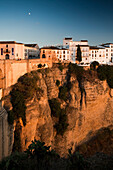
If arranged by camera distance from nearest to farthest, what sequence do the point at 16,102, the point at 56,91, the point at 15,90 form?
the point at 16,102, the point at 15,90, the point at 56,91

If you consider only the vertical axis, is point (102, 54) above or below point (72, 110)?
above

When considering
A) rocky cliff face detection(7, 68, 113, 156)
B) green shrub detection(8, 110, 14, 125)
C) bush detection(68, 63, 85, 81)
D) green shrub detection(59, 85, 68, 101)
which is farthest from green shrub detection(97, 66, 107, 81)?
green shrub detection(8, 110, 14, 125)

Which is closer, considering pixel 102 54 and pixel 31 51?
pixel 31 51

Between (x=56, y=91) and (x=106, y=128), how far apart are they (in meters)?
8.29

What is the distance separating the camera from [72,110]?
1939 cm

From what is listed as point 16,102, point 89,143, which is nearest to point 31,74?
point 16,102

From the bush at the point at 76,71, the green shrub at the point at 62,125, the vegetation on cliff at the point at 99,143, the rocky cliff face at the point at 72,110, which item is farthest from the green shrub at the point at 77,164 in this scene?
the bush at the point at 76,71

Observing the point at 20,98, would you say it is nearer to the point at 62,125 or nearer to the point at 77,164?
the point at 62,125

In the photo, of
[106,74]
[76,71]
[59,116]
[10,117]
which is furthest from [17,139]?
[106,74]

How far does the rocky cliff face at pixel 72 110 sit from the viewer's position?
15446 millimetres

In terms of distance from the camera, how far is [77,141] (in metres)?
20.3

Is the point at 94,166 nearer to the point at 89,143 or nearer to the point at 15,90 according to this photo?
the point at 15,90

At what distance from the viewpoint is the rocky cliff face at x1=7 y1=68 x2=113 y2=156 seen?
608 inches

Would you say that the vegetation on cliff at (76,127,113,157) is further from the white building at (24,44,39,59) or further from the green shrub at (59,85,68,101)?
the white building at (24,44,39,59)
